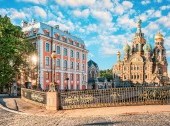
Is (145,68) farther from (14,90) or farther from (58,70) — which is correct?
(14,90)

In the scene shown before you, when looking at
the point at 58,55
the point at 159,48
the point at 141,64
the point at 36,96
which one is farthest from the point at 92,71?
the point at 36,96

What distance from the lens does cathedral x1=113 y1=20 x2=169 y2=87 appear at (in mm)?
104000

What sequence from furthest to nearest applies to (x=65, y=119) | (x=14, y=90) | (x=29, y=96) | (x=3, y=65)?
1. (x=14, y=90)
2. (x=3, y=65)
3. (x=29, y=96)
4. (x=65, y=119)

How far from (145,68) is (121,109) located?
9117 centimetres

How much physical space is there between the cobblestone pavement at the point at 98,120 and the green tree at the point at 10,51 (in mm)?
21044

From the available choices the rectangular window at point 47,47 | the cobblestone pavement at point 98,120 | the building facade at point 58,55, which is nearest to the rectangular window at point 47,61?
the building facade at point 58,55

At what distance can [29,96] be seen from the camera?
81.8 ft

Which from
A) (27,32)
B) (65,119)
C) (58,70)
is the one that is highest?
(27,32)

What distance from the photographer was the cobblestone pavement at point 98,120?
12.6 meters

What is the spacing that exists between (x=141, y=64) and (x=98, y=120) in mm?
94588

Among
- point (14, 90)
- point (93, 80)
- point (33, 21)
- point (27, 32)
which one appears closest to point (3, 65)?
point (14, 90)

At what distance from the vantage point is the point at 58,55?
52094mm

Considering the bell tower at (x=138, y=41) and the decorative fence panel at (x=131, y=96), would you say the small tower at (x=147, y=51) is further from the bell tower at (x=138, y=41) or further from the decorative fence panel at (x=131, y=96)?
the decorative fence panel at (x=131, y=96)

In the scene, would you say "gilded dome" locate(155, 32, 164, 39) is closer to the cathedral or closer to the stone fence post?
the cathedral
